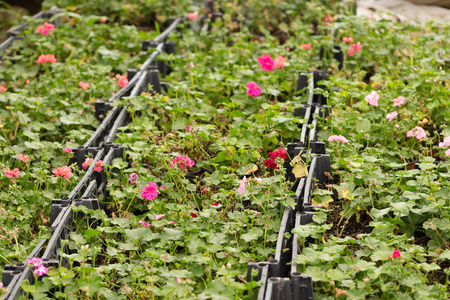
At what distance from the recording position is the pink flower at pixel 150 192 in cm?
274

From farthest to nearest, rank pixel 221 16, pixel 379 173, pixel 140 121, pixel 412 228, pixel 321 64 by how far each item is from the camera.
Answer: pixel 221 16 → pixel 321 64 → pixel 140 121 → pixel 379 173 → pixel 412 228

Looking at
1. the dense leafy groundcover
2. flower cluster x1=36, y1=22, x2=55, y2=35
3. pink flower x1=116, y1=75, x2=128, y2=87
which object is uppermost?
flower cluster x1=36, y1=22, x2=55, y2=35

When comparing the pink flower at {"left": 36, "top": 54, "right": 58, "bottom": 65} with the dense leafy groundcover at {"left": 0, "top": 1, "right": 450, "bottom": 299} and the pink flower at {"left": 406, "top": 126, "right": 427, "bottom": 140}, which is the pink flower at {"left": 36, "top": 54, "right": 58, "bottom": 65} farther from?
the pink flower at {"left": 406, "top": 126, "right": 427, "bottom": 140}

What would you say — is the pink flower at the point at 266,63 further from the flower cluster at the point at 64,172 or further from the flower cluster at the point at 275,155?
the flower cluster at the point at 64,172

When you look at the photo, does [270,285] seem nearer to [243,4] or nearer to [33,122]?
[33,122]

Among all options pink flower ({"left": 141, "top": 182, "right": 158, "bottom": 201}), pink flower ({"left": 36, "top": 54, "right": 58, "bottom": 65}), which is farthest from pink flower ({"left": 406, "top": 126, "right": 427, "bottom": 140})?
pink flower ({"left": 36, "top": 54, "right": 58, "bottom": 65})

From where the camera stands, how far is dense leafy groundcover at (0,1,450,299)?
2.26 meters

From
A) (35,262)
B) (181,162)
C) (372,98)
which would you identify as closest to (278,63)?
(372,98)

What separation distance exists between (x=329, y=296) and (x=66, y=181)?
5.03 ft

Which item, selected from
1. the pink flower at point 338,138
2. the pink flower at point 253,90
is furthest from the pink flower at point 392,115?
the pink flower at point 253,90

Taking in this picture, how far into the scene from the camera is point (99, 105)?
3623mm

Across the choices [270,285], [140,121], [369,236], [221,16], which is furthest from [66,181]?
[221,16]

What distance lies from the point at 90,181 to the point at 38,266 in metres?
0.75

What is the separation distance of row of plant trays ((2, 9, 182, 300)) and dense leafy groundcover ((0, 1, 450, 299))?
Answer: 0.06 metres
